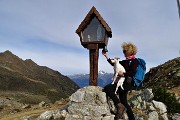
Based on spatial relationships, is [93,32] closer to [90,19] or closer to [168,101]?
[90,19]

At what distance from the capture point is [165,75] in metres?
42.6

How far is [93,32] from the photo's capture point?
1419 cm

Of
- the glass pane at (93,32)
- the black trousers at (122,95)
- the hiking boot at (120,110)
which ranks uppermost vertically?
the glass pane at (93,32)

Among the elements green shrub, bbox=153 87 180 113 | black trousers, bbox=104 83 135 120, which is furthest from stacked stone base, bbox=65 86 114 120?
green shrub, bbox=153 87 180 113

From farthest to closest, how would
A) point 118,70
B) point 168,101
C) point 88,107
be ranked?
point 168,101 < point 88,107 < point 118,70

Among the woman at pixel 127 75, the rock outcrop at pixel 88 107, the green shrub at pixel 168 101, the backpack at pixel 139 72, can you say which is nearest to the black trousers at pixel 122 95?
the woman at pixel 127 75

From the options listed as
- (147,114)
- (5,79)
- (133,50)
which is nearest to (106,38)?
(133,50)

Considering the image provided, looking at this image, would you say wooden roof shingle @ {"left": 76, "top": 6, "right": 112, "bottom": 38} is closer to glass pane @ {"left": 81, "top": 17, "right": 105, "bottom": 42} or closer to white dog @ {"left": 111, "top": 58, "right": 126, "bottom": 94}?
glass pane @ {"left": 81, "top": 17, "right": 105, "bottom": 42}

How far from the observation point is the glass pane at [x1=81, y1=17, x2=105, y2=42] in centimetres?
1400

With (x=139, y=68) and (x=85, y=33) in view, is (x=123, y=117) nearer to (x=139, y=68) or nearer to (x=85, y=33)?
(x=139, y=68)

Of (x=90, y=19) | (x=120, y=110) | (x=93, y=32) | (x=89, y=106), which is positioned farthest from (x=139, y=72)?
(x=90, y=19)

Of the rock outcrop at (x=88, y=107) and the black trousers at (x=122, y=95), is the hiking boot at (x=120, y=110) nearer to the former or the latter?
the black trousers at (x=122, y=95)

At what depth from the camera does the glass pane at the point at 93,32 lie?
45.9ft

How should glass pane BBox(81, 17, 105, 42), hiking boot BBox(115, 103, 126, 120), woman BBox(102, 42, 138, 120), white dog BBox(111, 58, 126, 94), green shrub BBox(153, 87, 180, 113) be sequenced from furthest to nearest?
1. green shrub BBox(153, 87, 180, 113)
2. glass pane BBox(81, 17, 105, 42)
3. hiking boot BBox(115, 103, 126, 120)
4. white dog BBox(111, 58, 126, 94)
5. woman BBox(102, 42, 138, 120)
